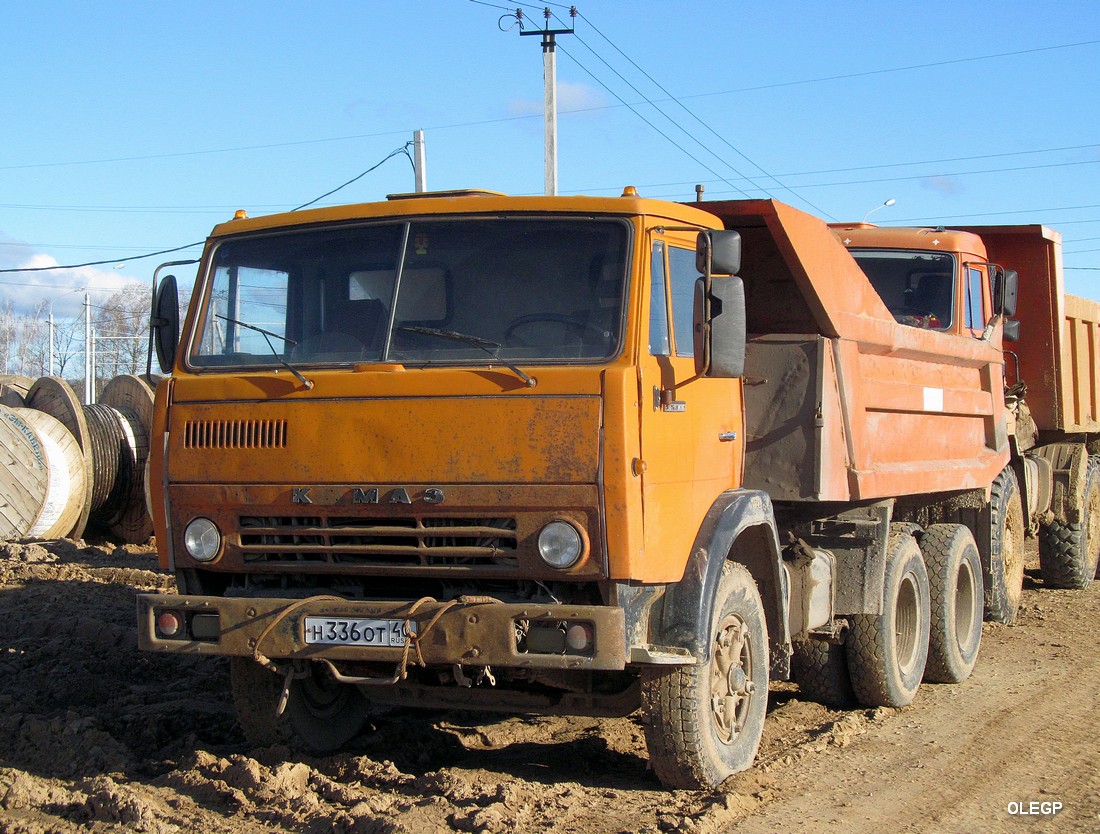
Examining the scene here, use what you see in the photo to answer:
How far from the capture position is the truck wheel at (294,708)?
5.82 m

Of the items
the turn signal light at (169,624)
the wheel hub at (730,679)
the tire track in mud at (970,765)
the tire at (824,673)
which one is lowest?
the tire track in mud at (970,765)

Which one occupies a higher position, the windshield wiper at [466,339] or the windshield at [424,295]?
the windshield at [424,295]

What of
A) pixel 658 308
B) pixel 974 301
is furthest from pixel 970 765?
pixel 974 301

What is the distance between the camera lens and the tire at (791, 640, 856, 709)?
24.0 feet

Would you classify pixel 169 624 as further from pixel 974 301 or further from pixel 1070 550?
pixel 1070 550

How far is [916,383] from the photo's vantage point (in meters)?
7.43

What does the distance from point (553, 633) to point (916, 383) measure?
3.66m

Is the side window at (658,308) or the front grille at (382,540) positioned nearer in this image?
the front grille at (382,540)

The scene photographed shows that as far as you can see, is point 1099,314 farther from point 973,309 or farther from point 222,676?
point 222,676

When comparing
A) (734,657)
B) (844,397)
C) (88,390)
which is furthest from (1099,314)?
(88,390)

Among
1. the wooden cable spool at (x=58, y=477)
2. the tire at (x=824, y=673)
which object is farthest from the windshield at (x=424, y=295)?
the wooden cable spool at (x=58, y=477)

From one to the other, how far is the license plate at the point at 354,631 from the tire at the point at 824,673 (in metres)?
3.22

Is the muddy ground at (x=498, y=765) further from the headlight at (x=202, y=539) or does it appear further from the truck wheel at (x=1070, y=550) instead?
the truck wheel at (x=1070, y=550)

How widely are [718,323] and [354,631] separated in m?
1.94
